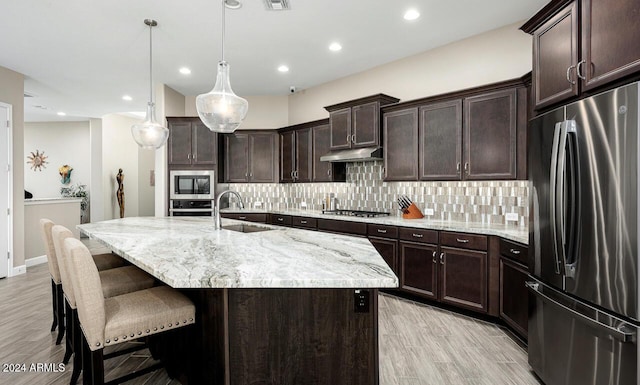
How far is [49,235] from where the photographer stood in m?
2.59

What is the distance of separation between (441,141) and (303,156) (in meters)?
2.36

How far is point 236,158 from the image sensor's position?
6.07 m

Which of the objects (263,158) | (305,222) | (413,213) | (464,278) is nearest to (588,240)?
(464,278)

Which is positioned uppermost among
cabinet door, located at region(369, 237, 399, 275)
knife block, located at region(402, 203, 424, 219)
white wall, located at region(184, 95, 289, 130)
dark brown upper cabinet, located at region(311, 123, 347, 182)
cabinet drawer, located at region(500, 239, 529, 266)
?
white wall, located at region(184, 95, 289, 130)

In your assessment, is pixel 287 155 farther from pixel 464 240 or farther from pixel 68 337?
pixel 68 337

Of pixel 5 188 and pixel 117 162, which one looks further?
pixel 117 162

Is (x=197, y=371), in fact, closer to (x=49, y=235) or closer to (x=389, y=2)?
(x=49, y=235)

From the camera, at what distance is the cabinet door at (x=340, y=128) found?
469 centimetres

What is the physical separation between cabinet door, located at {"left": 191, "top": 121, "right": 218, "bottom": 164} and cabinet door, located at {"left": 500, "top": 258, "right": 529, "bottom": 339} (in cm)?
458

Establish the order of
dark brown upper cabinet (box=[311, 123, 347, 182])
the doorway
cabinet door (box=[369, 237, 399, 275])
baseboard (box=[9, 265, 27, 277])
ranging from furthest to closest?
dark brown upper cabinet (box=[311, 123, 347, 182]) < baseboard (box=[9, 265, 27, 277]) < the doorway < cabinet door (box=[369, 237, 399, 275])

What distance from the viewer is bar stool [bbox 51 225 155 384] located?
2.08 metres

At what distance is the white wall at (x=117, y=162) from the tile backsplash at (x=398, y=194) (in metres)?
4.40

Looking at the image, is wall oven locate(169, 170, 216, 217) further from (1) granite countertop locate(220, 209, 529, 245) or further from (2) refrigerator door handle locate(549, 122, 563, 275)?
(2) refrigerator door handle locate(549, 122, 563, 275)

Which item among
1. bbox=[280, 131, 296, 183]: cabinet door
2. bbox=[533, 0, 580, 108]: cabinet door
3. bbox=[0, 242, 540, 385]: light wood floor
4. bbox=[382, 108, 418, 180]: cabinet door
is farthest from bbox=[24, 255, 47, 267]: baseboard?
bbox=[533, 0, 580, 108]: cabinet door
